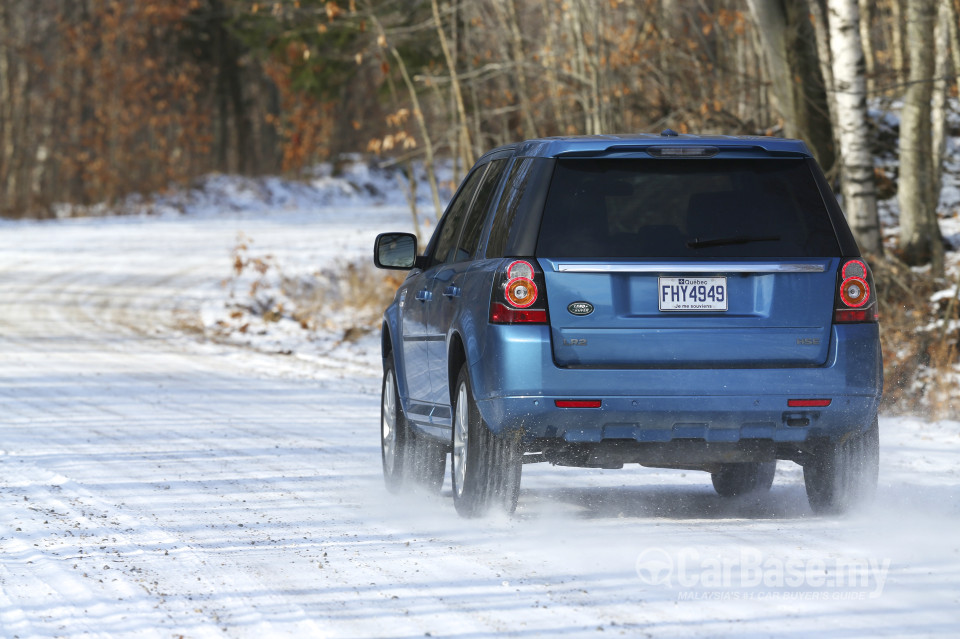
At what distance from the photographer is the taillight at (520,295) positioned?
6.34 m

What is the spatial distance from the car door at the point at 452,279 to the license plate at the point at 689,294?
1.04 m

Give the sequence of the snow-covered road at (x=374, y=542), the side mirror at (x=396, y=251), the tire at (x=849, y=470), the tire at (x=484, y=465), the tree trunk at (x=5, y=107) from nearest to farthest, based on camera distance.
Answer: the snow-covered road at (x=374, y=542), the tire at (x=484, y=465), the tire at (x=849, y=470), the side mirror at (x=396, y=251), the tree trunk at (x=5, y=107)

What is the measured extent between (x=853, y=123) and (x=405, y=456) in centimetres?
826

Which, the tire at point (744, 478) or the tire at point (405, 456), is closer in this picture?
the tire at point (744, 478)

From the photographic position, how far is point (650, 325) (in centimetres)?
632

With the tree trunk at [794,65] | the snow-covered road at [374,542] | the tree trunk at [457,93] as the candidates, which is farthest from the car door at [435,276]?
the tree trunk at [457,93]

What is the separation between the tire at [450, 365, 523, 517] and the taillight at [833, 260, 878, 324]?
5.33ft

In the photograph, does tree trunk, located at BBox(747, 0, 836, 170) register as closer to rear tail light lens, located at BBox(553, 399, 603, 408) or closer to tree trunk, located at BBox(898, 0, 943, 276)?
tree trunk, located at BBox(898, 0, 943, 276)

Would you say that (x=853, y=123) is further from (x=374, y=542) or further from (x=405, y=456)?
(x=374, y=542)

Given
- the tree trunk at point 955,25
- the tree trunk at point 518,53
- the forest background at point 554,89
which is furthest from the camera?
the tree trunk at point 518,53

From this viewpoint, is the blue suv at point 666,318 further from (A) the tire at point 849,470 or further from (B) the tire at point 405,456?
(B) the tire at point 405,456

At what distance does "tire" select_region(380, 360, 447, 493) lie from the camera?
8.06 metres

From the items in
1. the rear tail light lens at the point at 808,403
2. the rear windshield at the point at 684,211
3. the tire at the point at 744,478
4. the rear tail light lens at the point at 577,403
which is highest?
the rear windshield at the point at 684,211

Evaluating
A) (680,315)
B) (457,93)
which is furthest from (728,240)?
(457,93)
